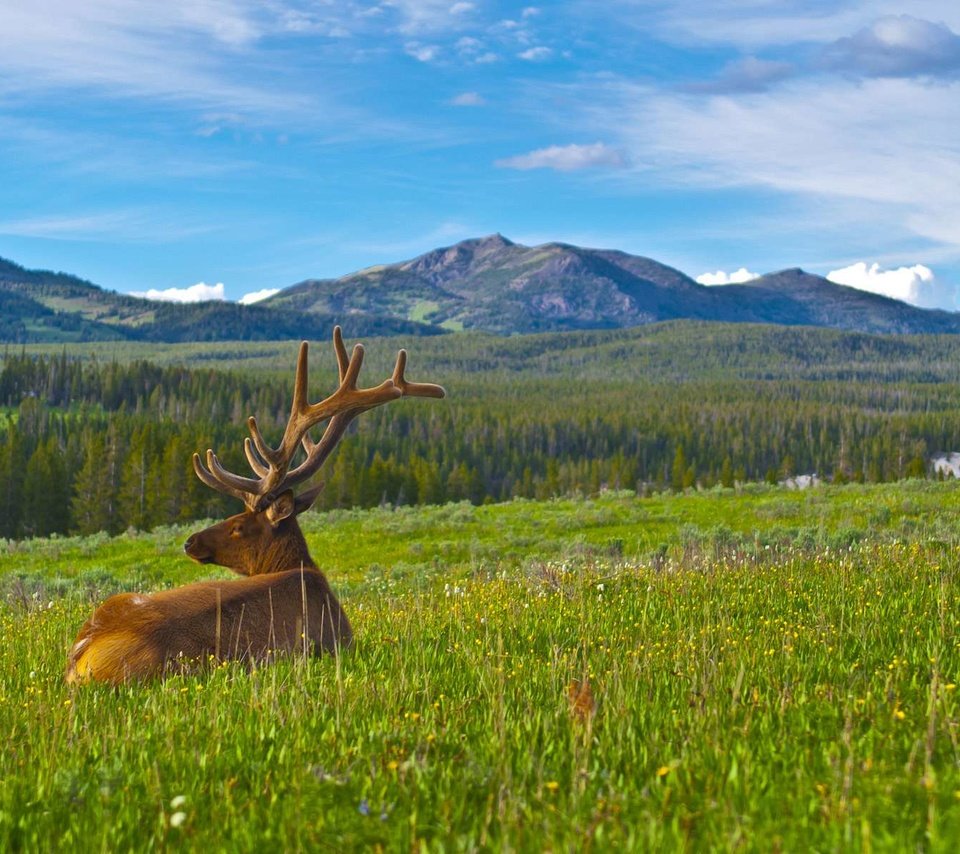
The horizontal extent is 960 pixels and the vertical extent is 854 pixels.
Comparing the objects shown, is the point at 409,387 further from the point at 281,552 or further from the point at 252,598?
the point at 252,598

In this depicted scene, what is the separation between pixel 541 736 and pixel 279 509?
5.12 meters

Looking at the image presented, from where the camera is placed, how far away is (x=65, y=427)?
135 m

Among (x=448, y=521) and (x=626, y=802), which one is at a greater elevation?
(x=626, y=802)

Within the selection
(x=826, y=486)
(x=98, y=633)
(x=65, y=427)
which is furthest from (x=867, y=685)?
(x=65, y=427)

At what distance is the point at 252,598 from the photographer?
8109mm

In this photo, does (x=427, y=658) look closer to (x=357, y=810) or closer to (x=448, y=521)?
(x=357, y=810)

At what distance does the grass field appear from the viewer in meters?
3.69

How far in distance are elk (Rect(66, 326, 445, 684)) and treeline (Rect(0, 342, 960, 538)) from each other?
78.1 m

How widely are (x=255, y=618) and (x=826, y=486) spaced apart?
102 ft

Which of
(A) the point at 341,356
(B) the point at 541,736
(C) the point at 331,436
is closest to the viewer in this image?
(B) the point at 541,736

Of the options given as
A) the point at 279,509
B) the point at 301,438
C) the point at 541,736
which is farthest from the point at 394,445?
the point at 541,736

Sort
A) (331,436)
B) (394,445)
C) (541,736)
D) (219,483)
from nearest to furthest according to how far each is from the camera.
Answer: (541,736), (219,483), (331,436), (394,445)

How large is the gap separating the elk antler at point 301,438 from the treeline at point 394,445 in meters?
77.8

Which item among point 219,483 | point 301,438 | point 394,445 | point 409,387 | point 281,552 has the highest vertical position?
point 409,387
